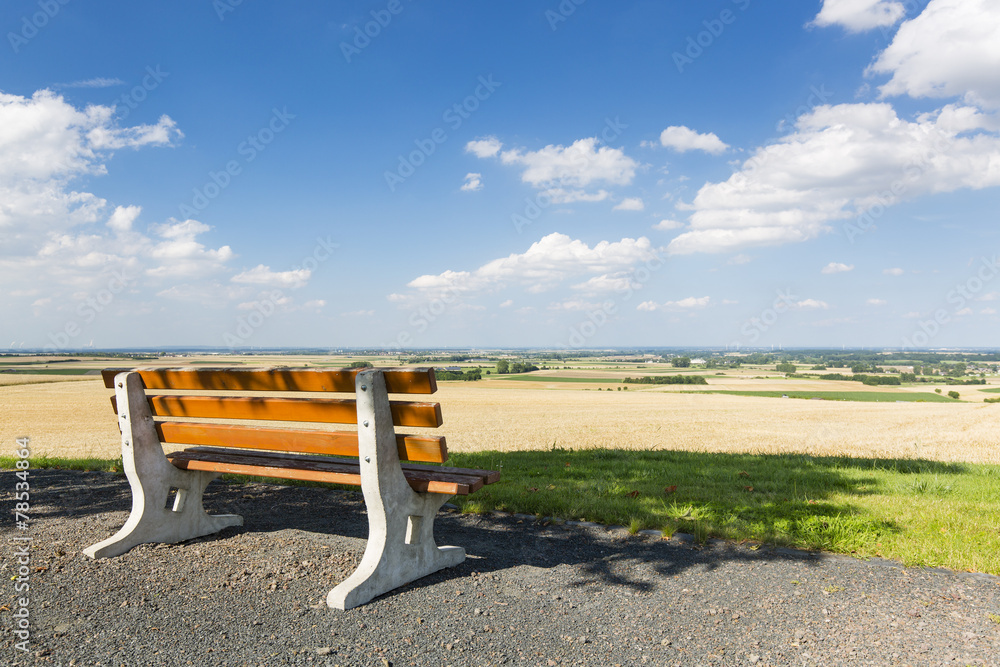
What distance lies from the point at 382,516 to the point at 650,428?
75.1ft

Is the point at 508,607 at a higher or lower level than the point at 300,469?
lower

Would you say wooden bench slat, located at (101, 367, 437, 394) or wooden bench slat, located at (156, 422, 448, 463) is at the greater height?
wooden bench slat, located at (101, 367, 437, 394)

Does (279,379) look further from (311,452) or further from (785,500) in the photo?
(785,500)

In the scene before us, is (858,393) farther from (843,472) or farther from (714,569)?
(714,569)

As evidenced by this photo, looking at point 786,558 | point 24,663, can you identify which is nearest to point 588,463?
point 786,558

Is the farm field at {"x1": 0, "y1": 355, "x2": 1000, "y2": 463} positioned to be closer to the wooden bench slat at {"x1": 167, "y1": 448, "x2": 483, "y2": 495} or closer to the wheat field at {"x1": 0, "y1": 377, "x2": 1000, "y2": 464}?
the wheat field at {"x1": 0, "y1": 377, "x2": 1000, "y2": 464}

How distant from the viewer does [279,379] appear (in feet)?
13.8

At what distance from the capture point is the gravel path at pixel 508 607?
9.96 feet

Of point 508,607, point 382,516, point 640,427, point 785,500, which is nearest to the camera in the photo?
point 508,607

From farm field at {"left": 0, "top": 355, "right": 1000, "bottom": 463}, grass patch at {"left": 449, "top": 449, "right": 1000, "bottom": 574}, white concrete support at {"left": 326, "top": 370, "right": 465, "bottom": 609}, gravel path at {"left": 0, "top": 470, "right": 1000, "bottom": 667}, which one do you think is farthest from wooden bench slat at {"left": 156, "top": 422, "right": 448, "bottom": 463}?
farm field at {"left": 0, "top": 355, "right": 1000, "bottom": 463}

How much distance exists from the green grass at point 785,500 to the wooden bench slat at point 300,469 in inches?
68.4

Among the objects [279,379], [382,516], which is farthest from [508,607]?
[279,379]

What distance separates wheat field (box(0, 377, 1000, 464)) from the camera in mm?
17484

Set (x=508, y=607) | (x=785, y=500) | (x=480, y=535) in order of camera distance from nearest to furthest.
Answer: (x=508, y=607)
(x=480, y=535)
(x=785, y=500)
